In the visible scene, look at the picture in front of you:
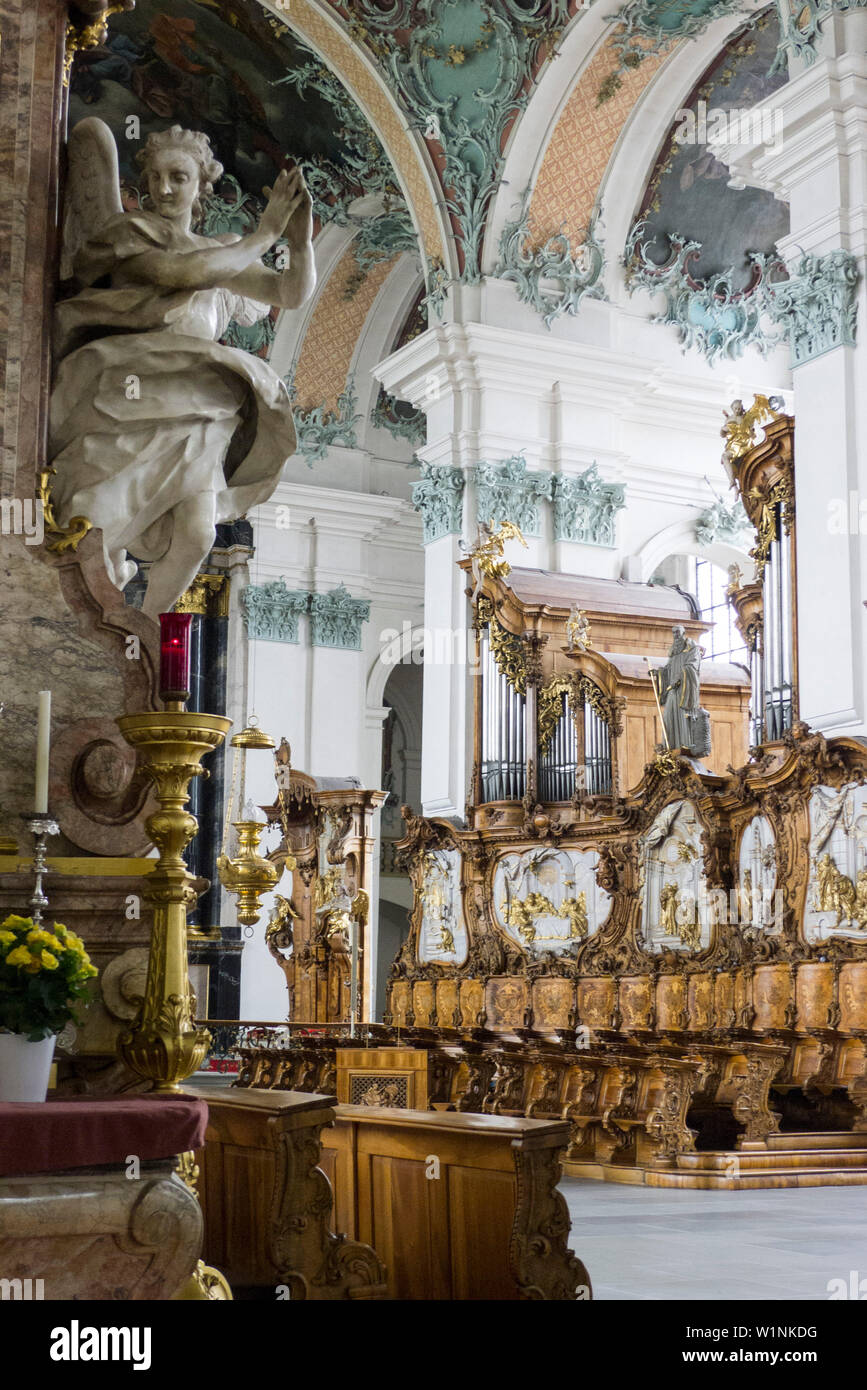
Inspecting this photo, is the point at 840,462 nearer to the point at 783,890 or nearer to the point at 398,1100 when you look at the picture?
the point at 783,890

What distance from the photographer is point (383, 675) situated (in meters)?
23.4

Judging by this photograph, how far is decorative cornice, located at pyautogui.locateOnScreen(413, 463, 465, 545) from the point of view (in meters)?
17.2

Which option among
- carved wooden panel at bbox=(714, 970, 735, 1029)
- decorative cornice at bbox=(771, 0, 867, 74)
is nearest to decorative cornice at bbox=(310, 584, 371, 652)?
carved wooden panel at bbox=(714, 970, 735, 1029)

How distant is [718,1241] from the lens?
6.70 meters

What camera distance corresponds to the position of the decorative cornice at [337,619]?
22.2m

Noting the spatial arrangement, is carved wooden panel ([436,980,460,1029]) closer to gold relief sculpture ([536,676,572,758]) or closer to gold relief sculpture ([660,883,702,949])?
gold relief sculpture ([536,676,572,758])

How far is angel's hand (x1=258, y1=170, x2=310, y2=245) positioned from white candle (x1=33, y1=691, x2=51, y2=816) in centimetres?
145

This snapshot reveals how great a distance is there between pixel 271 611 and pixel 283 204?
17660 millimetres

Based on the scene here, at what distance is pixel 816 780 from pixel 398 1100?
12.6 feet

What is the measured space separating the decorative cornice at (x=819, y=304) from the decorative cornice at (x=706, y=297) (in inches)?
196

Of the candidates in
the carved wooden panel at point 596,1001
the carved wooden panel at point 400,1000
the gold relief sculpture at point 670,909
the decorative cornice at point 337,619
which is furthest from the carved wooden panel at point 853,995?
the decorative cornice at point 337,619

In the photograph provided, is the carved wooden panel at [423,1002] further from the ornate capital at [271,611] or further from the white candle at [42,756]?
the white candle at [42,756]

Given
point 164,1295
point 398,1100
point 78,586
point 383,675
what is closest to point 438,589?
point 383,675

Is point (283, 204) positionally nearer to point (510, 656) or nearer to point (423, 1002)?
point (510, 656)
